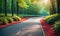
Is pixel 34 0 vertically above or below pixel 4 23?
above

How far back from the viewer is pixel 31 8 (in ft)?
363

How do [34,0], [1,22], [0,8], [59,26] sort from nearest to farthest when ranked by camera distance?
[59,26]
[1,22]
[34,0]
[0,8]

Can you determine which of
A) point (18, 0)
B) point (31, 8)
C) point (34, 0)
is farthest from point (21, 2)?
point (31, 8)

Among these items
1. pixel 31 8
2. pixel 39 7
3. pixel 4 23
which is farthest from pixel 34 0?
pixel 39 7

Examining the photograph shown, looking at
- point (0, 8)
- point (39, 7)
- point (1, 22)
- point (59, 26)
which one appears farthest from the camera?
point (39, 7)

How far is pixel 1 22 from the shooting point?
31781 millimetres

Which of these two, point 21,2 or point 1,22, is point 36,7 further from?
point 1,22

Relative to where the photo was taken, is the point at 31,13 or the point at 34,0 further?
the point at 31,13

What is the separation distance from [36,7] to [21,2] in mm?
57312

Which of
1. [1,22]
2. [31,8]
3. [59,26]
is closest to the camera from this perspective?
[59,26]

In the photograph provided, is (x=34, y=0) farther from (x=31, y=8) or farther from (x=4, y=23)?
(x=31, y=8)

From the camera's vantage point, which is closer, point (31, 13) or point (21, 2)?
point (21, 2)

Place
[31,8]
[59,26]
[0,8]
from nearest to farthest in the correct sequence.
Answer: [59,26] → [0,8] → [31,8]

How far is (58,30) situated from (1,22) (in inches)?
593
